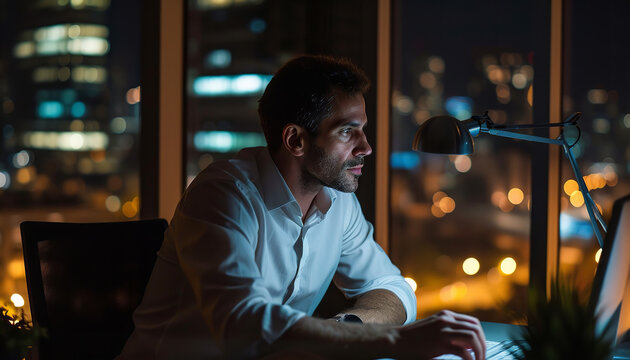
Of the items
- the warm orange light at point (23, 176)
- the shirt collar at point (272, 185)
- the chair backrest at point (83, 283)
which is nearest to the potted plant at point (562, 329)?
the shirt collar at point (272, 185)

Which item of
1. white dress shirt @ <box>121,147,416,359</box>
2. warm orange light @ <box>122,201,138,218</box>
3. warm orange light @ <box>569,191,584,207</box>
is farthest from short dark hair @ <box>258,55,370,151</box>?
warm orange light @ <box>569,191,584,207</box>

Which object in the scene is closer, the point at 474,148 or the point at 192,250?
the point at 192,250

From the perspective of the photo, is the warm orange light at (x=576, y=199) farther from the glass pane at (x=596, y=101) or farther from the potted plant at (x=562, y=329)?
the potted plant at (x=562, y=329)

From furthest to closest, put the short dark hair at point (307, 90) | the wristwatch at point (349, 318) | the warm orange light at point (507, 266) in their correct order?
the warm orange light at point (507, 266) < the short dark hair at point (307, 90) < the wristwatch at point (349, 318)

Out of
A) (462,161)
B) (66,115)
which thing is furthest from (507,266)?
(66,115)

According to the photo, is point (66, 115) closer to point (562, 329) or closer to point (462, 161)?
point (462, 161)

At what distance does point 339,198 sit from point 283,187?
0.27 metres

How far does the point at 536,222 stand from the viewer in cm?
246

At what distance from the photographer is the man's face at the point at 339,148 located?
1583 millimetres

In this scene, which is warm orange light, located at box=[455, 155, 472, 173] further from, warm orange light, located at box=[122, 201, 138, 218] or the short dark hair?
warm orange light, located at box=[122, 201, 138, 218]

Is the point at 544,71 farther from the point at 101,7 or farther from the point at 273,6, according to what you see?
the point at 101,7

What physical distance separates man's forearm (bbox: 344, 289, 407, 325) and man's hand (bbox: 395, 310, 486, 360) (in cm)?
36

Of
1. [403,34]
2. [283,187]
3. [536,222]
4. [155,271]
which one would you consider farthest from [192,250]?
[403,34]

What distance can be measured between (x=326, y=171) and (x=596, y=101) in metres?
1.53
